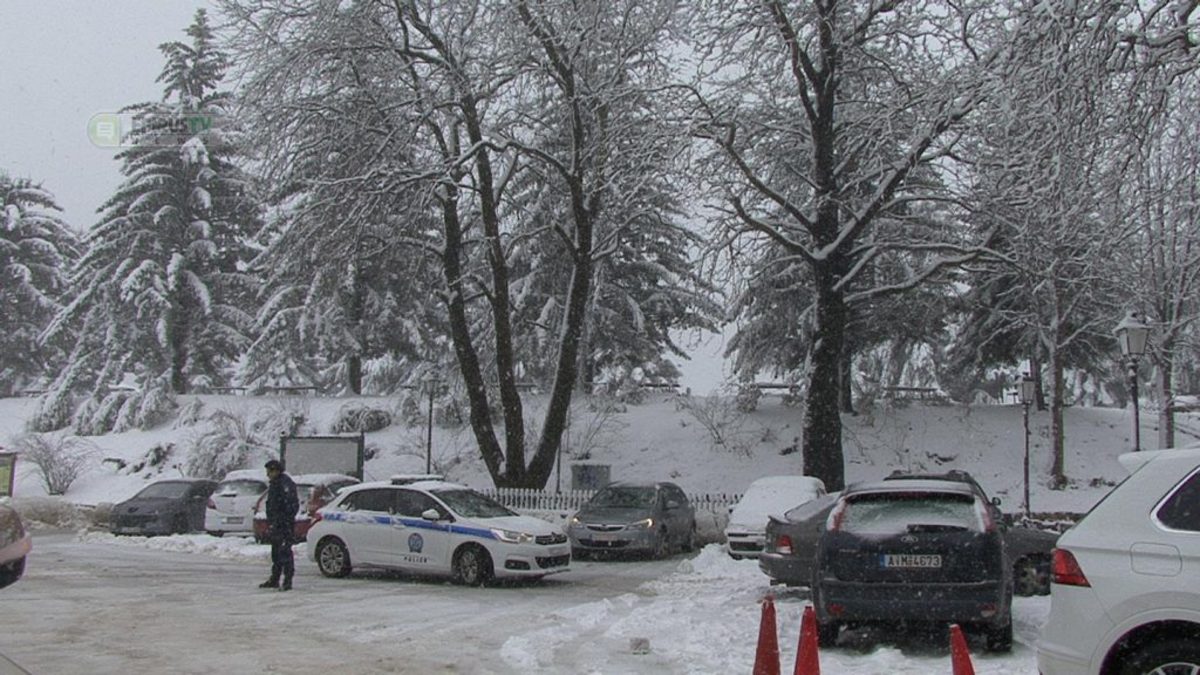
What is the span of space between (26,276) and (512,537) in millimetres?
44041

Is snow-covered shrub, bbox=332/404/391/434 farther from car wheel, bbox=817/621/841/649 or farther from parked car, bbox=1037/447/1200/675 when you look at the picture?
parked car, bbox=1037/447/1200/675

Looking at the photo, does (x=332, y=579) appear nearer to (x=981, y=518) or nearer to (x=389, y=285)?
(x=981, y=518)

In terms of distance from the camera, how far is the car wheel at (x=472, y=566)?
15.7m

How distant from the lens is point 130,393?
39062 millimetres

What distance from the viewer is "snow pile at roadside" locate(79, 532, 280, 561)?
2042cm

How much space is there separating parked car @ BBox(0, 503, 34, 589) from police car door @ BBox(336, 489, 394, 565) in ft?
17.7

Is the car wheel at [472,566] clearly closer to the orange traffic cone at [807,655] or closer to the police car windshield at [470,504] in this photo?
the police car windshield at [470,504]

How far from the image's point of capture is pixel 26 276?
51094 millimetres

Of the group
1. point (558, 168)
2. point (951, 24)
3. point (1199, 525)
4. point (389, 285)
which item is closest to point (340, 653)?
point (1199, 525)

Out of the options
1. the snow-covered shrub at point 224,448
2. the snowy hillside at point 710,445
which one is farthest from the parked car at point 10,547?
the snow-covered shrub at point 224,448

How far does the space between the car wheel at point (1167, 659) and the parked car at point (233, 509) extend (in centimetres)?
2010

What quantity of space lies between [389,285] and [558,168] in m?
16.8

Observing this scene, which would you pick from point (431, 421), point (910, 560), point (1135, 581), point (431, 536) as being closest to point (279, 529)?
point (431, 536)

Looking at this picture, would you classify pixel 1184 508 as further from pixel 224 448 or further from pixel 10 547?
pixel 224 448
